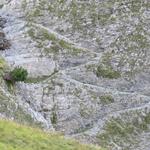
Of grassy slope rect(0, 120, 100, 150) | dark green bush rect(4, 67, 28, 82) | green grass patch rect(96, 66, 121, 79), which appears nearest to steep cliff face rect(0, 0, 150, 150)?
green grass patch rect(96, 66, 121, 79)

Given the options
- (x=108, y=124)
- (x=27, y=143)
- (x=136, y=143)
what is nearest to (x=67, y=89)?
(x=108, y=124)

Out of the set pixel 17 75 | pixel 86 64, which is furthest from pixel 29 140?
pixel 86 64

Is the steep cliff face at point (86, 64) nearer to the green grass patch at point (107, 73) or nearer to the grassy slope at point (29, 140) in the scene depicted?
the green grass patch at point (107, 73)

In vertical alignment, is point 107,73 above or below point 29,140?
below

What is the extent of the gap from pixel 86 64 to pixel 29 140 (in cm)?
2948

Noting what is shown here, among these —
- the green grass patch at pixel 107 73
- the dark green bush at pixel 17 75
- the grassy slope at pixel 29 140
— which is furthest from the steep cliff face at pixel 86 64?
the grassy slope at pixel 29 140

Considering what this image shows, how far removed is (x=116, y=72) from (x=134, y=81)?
2425 mm

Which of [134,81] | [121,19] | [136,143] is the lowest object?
[136,143]

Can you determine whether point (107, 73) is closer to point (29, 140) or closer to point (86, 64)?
point (86, 64)

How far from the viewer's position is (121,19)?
6128cm

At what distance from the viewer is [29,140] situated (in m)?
25.6

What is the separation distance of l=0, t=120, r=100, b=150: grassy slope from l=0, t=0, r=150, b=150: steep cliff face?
15.6m

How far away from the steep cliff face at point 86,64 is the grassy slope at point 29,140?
15572 mm

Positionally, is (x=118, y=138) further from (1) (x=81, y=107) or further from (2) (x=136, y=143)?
(1) (x=81, y=107)
